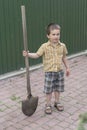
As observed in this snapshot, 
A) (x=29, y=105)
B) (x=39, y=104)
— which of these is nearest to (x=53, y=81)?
(x=29, y=105)

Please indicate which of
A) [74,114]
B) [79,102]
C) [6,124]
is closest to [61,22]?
[79,102]

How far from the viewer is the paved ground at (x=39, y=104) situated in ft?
11.5

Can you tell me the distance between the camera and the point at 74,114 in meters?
3.83

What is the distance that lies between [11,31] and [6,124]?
266 cm

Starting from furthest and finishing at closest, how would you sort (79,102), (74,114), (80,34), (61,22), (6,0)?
(80,34)
(61,22)
(6,0)
(79,102)
(74,114)

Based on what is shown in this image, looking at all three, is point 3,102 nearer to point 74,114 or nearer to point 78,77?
point 74,114

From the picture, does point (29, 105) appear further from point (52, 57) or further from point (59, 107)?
point (52, 57)

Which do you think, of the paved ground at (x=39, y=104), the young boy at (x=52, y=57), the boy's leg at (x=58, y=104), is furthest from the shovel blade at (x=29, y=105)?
the boy's leg at (x=58, y=104)

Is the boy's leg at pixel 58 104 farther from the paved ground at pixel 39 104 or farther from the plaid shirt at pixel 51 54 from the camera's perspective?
the plaid shirt at pixel 51 54

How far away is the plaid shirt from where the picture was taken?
359 centimetres

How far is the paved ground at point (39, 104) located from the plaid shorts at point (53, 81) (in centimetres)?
38

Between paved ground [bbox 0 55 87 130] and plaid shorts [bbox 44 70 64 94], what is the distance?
38cm

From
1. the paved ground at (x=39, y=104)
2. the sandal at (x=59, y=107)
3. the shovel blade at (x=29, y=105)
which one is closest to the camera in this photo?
the paved ground at (x=39, y=104)

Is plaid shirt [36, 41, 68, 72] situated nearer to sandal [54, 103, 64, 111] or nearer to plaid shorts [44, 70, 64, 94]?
plaid shorts [44, 70, 64, 94]
